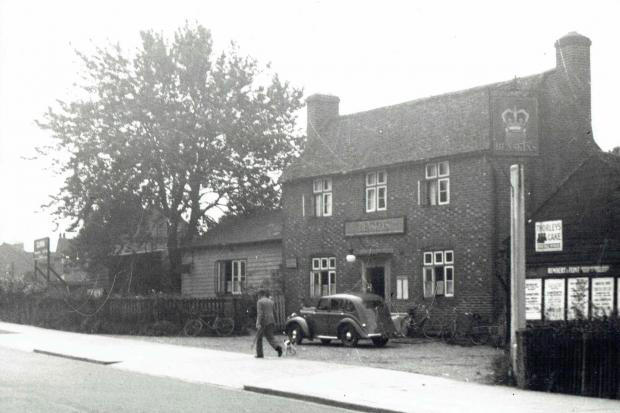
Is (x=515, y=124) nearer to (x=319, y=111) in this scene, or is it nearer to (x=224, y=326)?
(x=224, y=326)

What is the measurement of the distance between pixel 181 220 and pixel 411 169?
1678 cm

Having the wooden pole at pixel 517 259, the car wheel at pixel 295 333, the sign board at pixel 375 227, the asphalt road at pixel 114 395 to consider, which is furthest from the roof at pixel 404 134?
the asphalt road at pixel 114 395

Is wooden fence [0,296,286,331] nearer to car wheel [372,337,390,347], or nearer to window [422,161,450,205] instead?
car wheel [372,337,390,347]

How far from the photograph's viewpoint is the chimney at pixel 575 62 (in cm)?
2875

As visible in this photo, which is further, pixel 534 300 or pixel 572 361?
Result: pixel 534 300

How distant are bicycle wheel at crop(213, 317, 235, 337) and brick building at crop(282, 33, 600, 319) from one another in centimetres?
434

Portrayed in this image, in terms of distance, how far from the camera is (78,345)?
25.5m

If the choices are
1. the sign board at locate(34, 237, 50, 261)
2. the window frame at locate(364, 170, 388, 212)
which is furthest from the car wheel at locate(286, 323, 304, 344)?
the sign board at locate(34, 237, 50, 261)

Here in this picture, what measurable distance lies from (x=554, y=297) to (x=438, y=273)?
19.0 feet

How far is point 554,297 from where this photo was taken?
2414cm

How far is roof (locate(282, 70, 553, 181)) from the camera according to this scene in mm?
29281

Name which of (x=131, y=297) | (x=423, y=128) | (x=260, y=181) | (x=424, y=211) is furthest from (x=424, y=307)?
(x=260, y=181)

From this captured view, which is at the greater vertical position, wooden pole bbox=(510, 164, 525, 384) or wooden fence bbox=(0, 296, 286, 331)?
wooden pole bbox=(510, 164, 525, 384)

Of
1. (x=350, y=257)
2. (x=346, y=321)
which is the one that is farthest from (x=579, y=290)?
(x=350, y=257)
